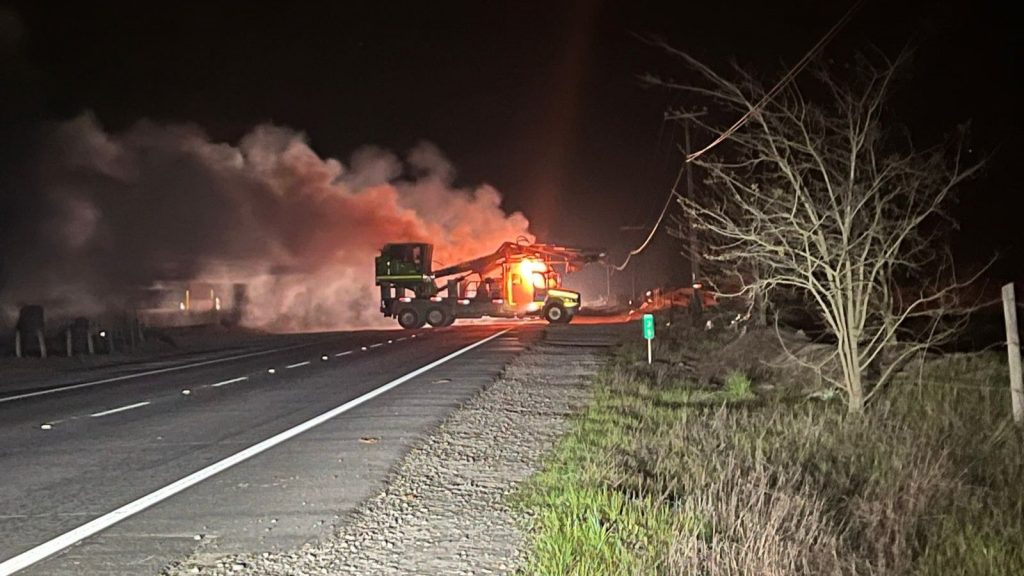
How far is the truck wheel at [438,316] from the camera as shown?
39.4 metres

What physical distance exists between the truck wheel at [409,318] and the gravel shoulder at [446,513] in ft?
90.5

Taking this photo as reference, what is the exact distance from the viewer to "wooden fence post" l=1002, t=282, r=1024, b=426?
819cm

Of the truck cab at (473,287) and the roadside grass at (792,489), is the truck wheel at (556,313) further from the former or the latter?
the roadside grass at (792,489)

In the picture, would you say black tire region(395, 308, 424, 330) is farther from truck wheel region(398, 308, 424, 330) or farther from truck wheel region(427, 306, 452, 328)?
truck wheel region(427, 306, 452, 328)

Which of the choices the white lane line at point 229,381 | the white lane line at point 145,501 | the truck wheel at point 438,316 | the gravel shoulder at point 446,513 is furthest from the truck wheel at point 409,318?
the gravel shoulder at point 446,513

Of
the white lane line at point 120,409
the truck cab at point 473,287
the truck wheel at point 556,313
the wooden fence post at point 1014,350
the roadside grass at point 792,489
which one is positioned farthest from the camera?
the truck cab at point 473,287

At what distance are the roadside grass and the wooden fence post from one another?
0.71 ft

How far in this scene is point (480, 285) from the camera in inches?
1547

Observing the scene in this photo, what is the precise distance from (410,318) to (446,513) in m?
33.4

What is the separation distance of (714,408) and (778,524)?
219 inches

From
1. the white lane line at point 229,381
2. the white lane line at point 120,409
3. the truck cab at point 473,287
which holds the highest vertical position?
the truck cab at point 473,287

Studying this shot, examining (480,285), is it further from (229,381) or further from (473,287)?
(229,381)

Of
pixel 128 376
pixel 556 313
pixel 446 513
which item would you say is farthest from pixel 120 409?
pixel 556 313

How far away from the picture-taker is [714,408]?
10.8 meters
